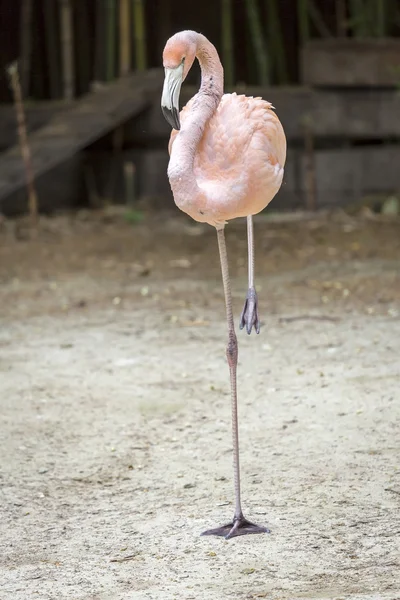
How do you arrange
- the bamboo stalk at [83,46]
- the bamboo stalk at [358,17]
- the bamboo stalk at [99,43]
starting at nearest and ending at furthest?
the bamboo stalk at [358,17]
the bamboo stalk at [99,43]
the bamboo stalk at [83,46]

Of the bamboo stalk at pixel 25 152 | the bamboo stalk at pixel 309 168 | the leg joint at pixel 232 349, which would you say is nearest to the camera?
the leg joint at pixel 232 349

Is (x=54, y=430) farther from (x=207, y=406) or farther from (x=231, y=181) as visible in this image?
(x=231, y=181)

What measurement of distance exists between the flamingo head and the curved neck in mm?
79

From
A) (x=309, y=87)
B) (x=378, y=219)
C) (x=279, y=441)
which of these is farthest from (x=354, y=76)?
(x=279, y=441)

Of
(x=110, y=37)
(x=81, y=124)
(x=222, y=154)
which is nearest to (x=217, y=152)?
(x=222, y=154)

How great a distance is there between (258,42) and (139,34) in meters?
1.11

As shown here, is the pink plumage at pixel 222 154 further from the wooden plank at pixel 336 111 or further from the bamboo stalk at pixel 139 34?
the bamboo stalk at pixel 139 34

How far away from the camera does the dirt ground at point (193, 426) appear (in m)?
3.10

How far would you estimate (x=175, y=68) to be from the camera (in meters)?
3.17

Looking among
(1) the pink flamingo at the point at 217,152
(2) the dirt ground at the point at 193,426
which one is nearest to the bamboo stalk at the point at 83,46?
(2) the dirt ground at the point at 193,426

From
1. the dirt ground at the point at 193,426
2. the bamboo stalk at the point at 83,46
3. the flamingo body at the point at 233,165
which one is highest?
the flamingo body at the point at 233,165

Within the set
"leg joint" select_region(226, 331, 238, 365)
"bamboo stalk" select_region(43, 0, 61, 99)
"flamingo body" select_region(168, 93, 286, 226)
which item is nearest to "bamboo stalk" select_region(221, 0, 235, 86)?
"bamboo stalk" select_region(43, 0, 61, 99)

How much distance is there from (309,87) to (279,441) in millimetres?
5669

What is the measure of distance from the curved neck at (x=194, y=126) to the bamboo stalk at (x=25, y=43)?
22.9 ft
